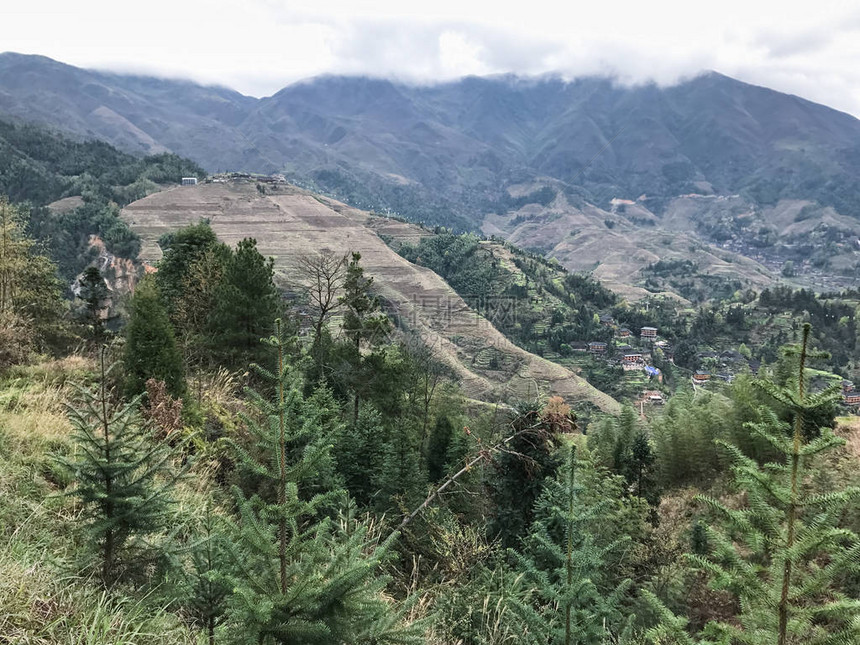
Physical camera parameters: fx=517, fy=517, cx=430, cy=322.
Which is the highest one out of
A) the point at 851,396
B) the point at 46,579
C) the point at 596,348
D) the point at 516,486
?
the point at 46,579

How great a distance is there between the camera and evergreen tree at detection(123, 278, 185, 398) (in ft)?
25.9

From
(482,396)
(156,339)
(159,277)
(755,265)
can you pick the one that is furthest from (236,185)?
(755,265)

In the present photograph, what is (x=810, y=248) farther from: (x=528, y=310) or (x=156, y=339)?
(x=156, y=339)

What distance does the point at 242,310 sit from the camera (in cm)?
1283

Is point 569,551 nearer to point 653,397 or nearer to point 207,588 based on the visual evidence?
point 207,588

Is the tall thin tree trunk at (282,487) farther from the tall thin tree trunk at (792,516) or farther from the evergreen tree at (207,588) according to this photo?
the tall thin tree trunk at (792,516)

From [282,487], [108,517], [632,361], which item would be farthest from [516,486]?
[632,361]

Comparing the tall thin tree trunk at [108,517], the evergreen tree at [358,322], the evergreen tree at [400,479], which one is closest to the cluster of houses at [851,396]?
the evergreen tree at [358,322]

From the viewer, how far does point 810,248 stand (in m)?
168

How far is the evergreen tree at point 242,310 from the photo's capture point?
1277cm

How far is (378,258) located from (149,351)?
184 ft

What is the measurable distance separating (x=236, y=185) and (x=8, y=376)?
80.3 m

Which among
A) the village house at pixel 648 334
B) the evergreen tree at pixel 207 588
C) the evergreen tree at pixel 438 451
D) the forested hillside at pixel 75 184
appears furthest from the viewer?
the village house at pixel 648 334

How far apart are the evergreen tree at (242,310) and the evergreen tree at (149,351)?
14.1 feet
